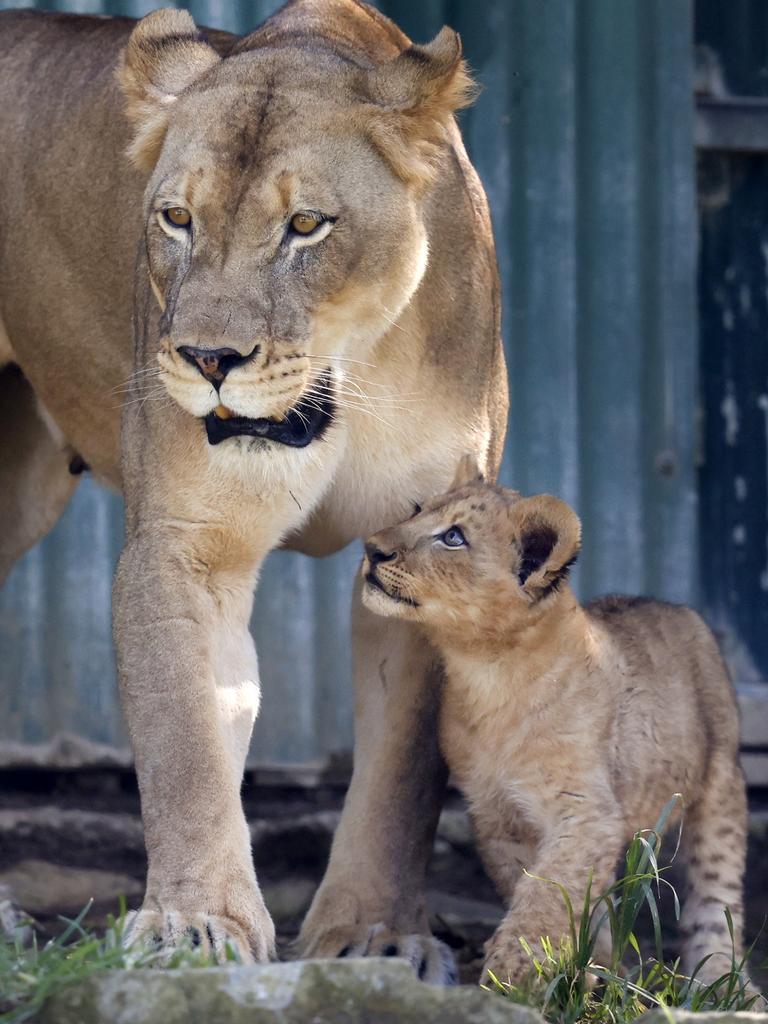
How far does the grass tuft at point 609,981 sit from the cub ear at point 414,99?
3.89 ft

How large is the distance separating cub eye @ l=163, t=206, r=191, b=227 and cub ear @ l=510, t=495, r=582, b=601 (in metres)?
0.73

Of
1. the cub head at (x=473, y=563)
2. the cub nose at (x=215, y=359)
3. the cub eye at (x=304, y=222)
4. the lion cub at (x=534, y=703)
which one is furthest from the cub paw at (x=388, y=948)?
the cub eye at (x=304, y=222)

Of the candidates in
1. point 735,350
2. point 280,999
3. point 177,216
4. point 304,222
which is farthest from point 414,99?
point 735,350

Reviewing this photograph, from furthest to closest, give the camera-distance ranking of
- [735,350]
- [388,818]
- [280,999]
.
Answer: [735,350] < [388,818] < [280,999]

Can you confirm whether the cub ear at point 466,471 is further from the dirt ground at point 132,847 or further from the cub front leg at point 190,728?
the dirt ground at point 132,847

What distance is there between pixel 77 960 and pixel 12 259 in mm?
2120

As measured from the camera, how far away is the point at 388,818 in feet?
11.2

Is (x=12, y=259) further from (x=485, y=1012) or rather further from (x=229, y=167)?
(x=485, y=1012)

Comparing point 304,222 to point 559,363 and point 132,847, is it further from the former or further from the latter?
point 132,847

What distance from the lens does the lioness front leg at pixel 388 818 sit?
3295 mm

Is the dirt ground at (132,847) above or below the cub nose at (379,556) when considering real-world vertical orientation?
below

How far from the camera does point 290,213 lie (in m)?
2.89

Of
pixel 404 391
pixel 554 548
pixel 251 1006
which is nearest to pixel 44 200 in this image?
pixel 404 391

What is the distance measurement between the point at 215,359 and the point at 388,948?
116cm
